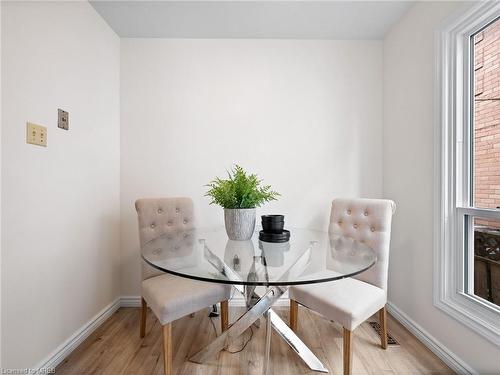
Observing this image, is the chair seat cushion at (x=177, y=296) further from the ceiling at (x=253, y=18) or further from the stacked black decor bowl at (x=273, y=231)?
the ceiling at (x=253, y=18)

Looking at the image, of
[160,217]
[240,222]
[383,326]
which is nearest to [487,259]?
[383,326]

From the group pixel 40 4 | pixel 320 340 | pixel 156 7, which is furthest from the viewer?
pixel 156 7

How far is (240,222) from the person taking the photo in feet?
5.02

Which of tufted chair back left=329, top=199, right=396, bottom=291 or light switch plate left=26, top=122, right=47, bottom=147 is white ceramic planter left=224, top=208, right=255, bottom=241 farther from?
light switch plate left=26, top=122, right=47, bottom=147

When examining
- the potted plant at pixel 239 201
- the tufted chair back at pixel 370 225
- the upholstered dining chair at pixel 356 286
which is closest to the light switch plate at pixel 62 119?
the potted plant at pixel 239 201

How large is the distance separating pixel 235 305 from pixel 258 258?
1.30 metres

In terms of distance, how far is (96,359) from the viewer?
1560mm

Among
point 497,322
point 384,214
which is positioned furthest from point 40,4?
point 497,322

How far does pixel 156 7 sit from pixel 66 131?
47.5 inches

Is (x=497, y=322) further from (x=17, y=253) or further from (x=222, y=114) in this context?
(x=17, y=253)

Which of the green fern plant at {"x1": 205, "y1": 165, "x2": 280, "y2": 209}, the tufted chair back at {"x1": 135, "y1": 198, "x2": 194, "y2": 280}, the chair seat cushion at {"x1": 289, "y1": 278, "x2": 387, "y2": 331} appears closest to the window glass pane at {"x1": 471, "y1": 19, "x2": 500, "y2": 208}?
the chair seat cushion at {"x1": 289, "y1": 278, "x2": 387, "y2": 331}

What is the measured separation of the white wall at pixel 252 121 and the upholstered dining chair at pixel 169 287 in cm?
40

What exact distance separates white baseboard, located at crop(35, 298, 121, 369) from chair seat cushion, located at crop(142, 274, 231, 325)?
0.65 metres

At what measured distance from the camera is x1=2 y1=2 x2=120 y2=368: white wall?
1.26m
